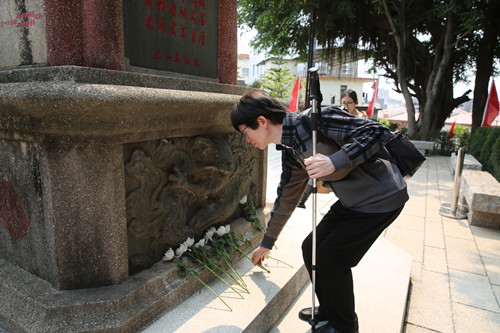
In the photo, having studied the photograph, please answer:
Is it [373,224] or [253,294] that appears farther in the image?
[253,294]

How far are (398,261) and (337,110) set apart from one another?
6.95 feet

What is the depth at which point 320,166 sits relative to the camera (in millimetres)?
1518

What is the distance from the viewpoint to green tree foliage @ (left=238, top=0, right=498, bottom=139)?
12.1m

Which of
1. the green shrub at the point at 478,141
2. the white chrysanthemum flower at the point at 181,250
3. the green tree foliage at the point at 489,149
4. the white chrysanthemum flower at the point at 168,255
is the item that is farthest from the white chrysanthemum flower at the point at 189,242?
the green shrub at the point at 478,141

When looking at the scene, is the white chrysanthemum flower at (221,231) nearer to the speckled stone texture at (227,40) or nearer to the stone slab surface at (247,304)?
the stone slab surface at (247,304)

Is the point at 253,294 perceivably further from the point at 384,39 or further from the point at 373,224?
the point at 384,39

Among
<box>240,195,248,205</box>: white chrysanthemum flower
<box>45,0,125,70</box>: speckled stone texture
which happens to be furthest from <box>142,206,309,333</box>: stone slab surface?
<box>45,0,125,70</box>: speckled stone texture

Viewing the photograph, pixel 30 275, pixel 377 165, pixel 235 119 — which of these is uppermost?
pixel 235 119

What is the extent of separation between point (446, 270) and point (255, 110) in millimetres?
2911

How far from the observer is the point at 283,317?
2.25 meters

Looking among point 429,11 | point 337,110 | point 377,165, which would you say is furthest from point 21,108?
point 429,11

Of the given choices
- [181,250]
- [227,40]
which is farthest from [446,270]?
[227,40]

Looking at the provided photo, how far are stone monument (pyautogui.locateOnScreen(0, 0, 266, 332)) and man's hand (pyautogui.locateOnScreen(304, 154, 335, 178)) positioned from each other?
0.90 metres

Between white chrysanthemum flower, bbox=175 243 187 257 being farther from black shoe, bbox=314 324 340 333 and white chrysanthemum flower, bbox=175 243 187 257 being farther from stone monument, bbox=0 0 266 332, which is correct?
black shoe, bbox=314 324 340 333
